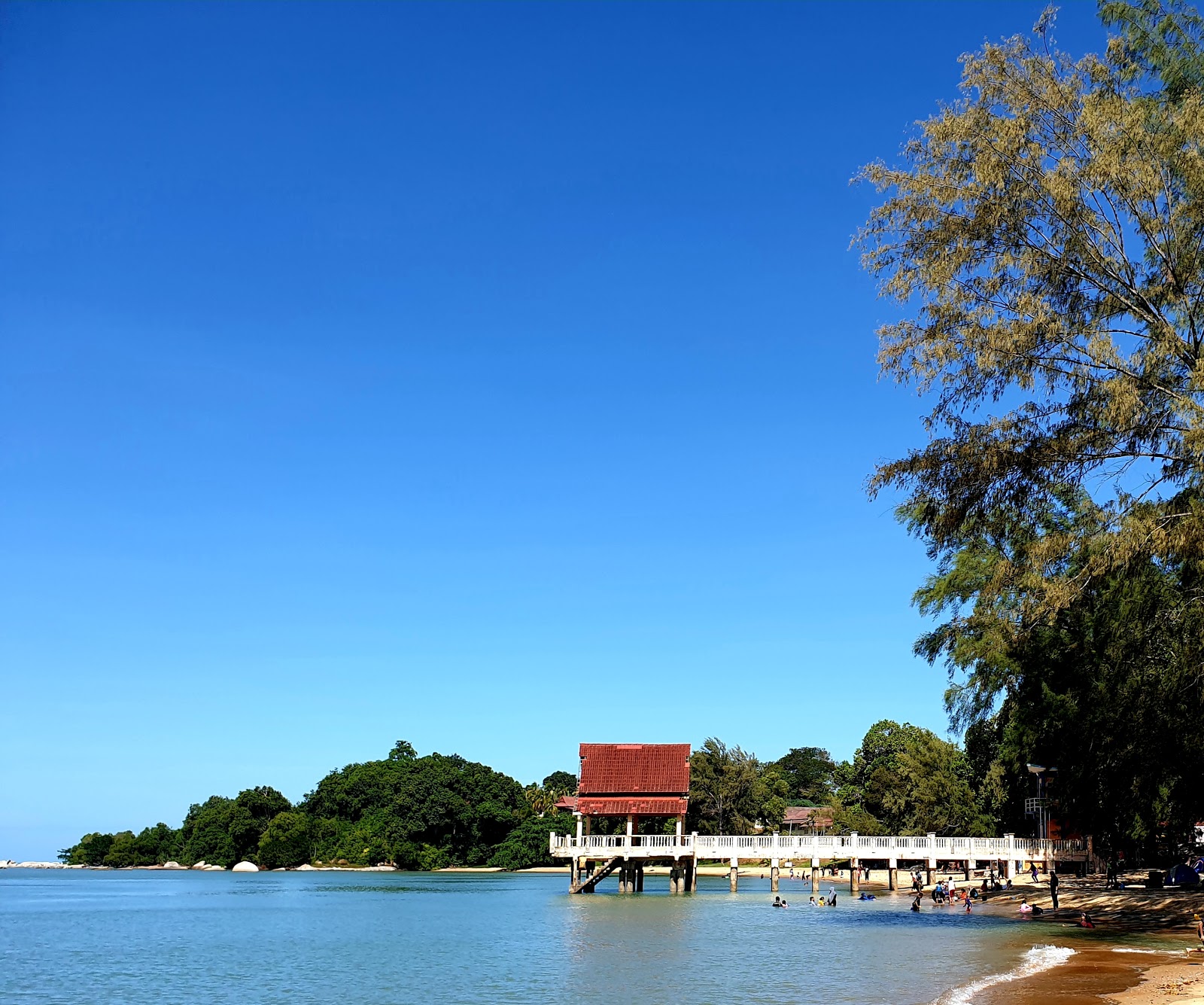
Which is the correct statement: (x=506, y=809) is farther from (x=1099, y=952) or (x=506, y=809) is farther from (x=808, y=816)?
(x=1099, y=952)

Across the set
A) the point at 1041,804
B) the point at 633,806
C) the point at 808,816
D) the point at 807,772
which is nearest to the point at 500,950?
the point at 633,806

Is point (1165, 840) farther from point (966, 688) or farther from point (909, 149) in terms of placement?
point (909, 149)

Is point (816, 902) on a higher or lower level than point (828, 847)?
lower

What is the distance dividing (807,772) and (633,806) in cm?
10336

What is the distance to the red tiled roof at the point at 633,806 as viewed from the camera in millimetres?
55906

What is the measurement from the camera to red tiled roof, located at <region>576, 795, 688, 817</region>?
55.9 metres

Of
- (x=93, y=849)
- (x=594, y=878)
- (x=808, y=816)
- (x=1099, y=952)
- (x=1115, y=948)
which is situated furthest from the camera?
(x=93, y=849)

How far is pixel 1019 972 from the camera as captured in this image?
81.0 feet

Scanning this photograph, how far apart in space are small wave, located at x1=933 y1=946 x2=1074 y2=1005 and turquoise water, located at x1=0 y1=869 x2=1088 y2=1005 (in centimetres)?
49

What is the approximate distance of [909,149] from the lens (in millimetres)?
21469

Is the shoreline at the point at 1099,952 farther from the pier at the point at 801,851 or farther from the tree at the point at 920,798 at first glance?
the tree at the point at 920,798

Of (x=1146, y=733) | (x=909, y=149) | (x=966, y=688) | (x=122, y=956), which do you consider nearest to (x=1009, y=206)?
(x=909, y=149)

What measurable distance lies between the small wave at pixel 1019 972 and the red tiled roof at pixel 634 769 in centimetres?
2880

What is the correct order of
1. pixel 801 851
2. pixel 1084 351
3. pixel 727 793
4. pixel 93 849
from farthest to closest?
1. pixel 93 849
2. pixel 727 793
3. pixel 801 851
4. pixel 1084 351
